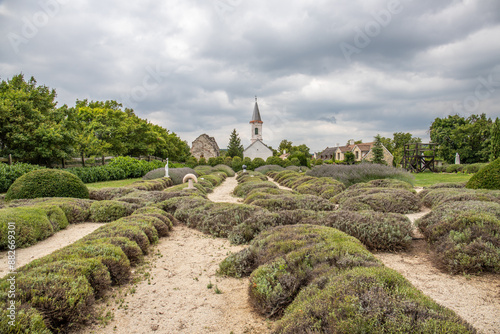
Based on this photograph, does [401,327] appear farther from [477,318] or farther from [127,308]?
[127,308]

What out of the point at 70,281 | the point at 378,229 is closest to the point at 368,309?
the point at 70,281

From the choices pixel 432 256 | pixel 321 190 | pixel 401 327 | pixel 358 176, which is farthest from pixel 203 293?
pixel 358 176

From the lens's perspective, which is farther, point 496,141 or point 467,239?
point 496,141

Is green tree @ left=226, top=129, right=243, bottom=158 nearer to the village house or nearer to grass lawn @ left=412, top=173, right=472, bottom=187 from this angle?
the village house

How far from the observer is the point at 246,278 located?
154 inches

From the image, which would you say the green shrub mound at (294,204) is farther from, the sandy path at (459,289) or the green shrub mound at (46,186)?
the green shrub mound at (46,186)

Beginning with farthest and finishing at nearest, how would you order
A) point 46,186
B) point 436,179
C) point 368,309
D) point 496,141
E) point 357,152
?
point 357,152
point 496,141
point 436,179
point 46,186
point 368,309

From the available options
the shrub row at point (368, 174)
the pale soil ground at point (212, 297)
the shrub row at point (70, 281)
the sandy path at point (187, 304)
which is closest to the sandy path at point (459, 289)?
the pale soil ground at point (212, 297)

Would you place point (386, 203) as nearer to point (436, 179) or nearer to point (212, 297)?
point (212, 297)

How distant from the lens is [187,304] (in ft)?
10.5

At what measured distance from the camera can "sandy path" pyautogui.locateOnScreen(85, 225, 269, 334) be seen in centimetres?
274

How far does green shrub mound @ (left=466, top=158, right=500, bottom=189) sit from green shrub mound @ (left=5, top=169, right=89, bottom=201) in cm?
1354

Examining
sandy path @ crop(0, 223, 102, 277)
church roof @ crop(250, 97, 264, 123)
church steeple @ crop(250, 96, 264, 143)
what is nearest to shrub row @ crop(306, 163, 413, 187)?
sandy path @ crop(0, 223, 102, 277)

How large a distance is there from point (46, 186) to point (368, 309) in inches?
413
